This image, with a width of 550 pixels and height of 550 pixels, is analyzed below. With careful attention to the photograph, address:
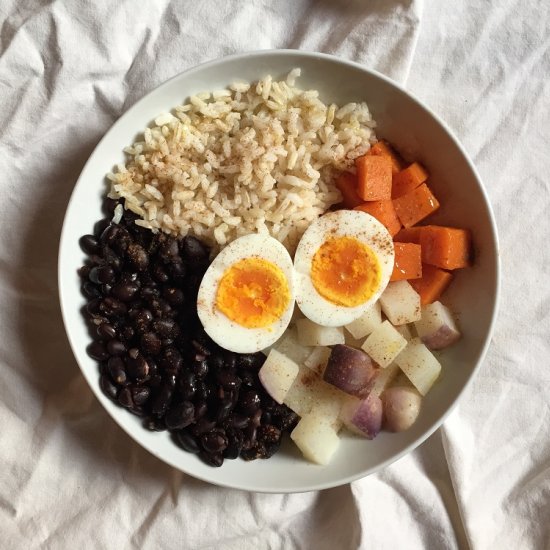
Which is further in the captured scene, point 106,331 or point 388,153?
point 388,153

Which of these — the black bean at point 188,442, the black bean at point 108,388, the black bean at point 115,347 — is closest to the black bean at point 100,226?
the black bean at point 115,347

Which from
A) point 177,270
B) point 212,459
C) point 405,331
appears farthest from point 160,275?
point 405,331

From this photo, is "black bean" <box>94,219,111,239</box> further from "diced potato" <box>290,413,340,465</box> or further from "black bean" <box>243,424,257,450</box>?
"diced potato" <box>290,413,340,465</box>

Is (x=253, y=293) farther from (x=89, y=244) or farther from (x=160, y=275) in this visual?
(x=89, y=244)

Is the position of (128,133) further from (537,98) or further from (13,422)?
(537,98)

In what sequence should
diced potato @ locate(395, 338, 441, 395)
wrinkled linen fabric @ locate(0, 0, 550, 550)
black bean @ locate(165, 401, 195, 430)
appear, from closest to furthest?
black bean @ locate(165, 401, 195, 430) → diced potato @ locate(395, 338, 441, 395) → wrinkled linen fabric @ locate(0, 0, 550, 550)

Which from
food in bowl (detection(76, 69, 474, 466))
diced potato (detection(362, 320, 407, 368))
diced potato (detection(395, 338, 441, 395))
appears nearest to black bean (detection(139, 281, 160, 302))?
food in bowl (detection(76, 69, 474, 466))

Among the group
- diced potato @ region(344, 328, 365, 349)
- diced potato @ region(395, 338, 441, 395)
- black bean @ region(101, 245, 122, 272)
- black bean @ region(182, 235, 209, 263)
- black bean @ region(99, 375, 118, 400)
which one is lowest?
black bean @ region(99, 375, 118, 400)
